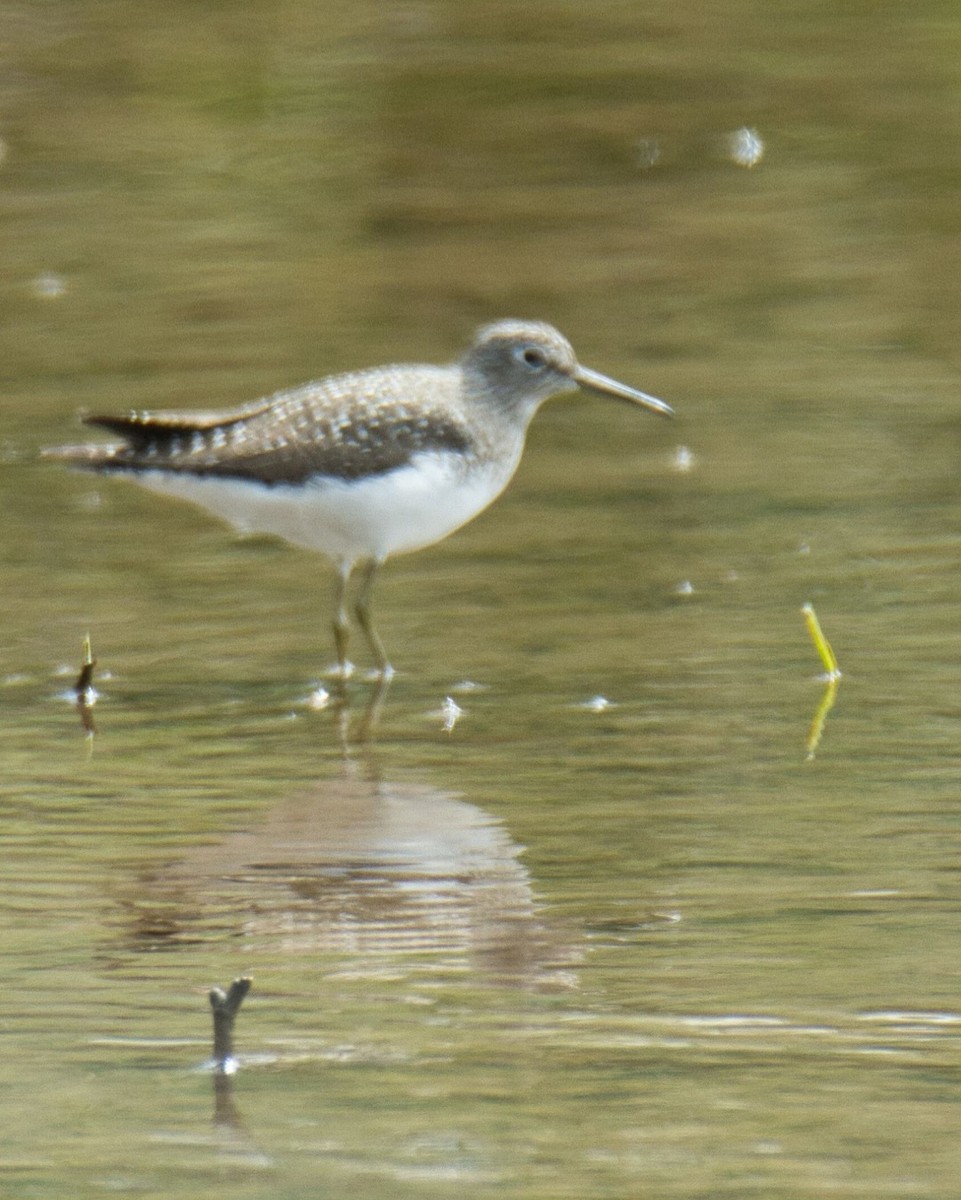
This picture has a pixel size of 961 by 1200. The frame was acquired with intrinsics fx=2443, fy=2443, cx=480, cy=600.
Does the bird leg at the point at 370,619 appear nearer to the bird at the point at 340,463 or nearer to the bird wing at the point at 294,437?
the bird at the point at 340,463

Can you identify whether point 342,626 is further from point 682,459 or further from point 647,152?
point 647,152

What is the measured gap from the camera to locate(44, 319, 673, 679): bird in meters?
6.69

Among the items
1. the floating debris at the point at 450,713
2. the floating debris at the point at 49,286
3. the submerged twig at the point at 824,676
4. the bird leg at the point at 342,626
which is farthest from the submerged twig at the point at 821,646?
the floating debris at the point at 49,286

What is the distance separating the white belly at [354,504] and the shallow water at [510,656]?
24cm

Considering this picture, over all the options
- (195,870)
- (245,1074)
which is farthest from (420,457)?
(245,1074)

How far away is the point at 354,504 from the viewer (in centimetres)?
668

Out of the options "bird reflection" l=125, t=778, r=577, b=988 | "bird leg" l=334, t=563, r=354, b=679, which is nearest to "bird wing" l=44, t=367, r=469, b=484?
"bird leg" l=334, t=563, r=354, b=679

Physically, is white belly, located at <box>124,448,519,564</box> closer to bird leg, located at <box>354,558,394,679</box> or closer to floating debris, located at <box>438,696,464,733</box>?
Answer: bird leg, located at <box>354,558,394,679</box>

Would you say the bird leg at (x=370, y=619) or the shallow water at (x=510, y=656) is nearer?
the shallow water at (x=510, y=656)

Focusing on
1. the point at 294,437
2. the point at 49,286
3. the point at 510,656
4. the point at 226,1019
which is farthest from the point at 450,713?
the point at 49,286

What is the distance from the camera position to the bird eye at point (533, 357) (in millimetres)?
7332

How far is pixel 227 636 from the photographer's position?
659cm

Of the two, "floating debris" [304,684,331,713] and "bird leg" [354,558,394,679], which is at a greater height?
"bird leg" [354,558,394,679]

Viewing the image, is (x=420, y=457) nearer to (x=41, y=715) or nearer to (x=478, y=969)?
(x=41, y=715)
